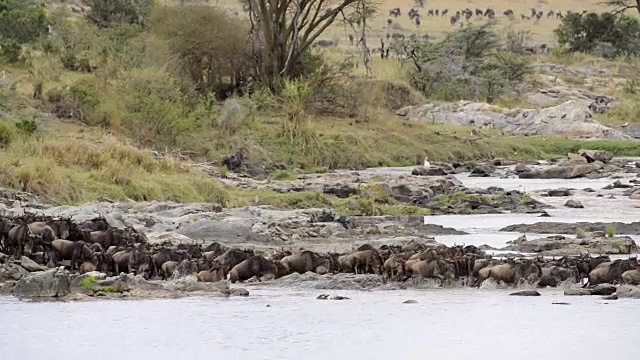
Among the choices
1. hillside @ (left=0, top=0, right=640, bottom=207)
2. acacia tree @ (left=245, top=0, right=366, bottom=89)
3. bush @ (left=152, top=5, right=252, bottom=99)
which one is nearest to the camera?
hillside @ (left=0, top=0, right=640, bottom=207)

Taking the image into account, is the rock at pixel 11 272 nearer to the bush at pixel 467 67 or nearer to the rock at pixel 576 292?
the rock at pixel 576 292

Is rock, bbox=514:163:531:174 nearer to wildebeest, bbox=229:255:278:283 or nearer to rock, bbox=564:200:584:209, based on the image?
rock, bbox=564:200:584:209

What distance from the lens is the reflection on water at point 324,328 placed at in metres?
8.58

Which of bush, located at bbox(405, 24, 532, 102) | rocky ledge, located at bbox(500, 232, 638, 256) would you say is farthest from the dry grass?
rocky ledge, located at bbox(500, 232, 638, 256)

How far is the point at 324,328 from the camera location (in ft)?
31.4

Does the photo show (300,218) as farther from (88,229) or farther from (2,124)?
(2,124)

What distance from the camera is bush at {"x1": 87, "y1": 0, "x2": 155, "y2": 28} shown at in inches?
1720

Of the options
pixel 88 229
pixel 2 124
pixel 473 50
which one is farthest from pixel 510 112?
pixel 88 229

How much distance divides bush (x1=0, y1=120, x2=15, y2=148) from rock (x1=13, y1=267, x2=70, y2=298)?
31.4 ft

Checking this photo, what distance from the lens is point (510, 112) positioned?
3966cm

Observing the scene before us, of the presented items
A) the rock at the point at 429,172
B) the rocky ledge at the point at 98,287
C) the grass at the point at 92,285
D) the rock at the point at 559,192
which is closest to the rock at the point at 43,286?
the rocky ledge at the point at 98,287

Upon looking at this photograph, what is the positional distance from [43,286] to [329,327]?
308cm

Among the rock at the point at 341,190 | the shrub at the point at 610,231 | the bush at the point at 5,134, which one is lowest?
the rock at the point at 341,190

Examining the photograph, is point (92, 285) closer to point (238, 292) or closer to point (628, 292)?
point (238, 292)
